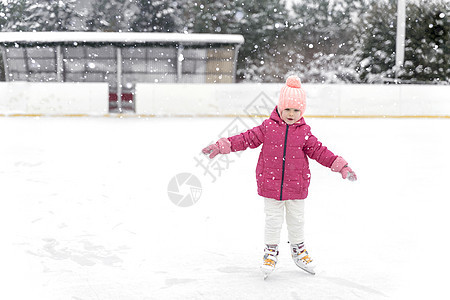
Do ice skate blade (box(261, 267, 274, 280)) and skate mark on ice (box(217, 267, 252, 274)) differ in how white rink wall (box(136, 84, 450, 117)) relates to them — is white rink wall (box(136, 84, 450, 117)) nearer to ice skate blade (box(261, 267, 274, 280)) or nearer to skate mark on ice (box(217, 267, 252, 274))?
skate mark on ice (box(217, 267, 252, 274))

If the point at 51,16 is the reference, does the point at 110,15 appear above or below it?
above

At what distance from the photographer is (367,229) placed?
4.08m

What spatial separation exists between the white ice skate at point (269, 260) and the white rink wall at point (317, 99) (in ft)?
43.4

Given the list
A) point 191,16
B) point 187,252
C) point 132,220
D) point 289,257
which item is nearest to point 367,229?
point 289,257

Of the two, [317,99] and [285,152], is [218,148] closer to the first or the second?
[285,152]

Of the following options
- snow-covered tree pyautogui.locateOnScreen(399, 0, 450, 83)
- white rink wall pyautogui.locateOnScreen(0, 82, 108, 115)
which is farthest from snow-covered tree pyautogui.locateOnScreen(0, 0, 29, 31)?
snow-covered tree pyautogui.locateOnScreen(399, 0, 450, 83)

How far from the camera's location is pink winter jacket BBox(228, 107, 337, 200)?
2.89 m

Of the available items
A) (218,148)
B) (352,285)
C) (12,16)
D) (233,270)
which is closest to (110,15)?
(12,16)

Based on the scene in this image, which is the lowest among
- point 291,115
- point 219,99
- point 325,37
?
point 219,99

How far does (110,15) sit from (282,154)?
30.9 meters

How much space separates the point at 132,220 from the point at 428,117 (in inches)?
514

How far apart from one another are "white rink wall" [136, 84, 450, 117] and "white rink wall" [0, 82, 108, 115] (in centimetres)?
161

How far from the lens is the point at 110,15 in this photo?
32375 mm

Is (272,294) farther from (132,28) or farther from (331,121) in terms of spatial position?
(132,28)
